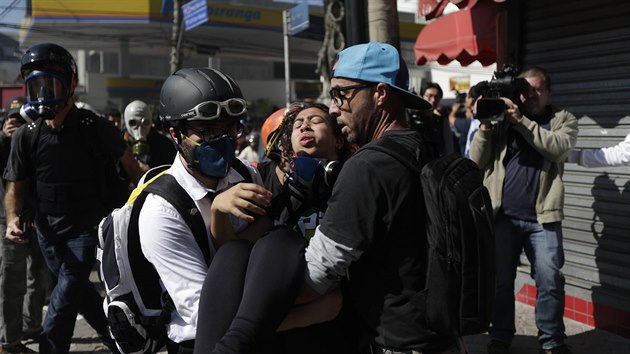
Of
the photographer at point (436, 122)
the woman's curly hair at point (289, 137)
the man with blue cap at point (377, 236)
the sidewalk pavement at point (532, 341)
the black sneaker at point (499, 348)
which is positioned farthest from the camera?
the photographer at point (436, 122)

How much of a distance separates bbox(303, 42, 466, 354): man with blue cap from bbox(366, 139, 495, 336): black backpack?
4 centimetres

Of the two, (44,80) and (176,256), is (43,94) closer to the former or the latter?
(44,80)

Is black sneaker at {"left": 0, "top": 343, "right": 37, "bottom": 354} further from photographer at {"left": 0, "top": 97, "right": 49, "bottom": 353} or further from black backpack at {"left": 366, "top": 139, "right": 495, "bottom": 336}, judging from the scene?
black backpack at {"left": 366, "top": 139, "right": 495, "bottom": 336}

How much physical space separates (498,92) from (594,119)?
1778mm

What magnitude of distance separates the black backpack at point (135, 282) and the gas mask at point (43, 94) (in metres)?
2.28

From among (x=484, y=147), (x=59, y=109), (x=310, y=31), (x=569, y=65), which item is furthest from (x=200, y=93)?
(x=310, y=31)

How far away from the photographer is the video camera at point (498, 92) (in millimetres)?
4398

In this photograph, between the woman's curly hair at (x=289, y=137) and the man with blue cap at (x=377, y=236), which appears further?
the woman's curly hair at (x=289, y=137)

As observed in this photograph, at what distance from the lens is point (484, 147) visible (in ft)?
16.3

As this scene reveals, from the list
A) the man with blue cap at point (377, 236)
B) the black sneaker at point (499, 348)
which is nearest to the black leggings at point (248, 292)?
the man with blue cap at point (377, 236)

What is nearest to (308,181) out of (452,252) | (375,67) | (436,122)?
(375,67)

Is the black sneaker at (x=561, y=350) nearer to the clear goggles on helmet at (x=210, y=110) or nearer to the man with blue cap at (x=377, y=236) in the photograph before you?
the man with blue cap at (x=377, y=236)

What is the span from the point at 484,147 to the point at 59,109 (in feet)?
9.78

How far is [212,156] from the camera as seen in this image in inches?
92.8
